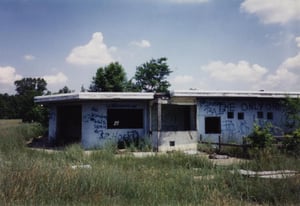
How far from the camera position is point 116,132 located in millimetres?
20984

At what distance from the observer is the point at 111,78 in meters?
40.2

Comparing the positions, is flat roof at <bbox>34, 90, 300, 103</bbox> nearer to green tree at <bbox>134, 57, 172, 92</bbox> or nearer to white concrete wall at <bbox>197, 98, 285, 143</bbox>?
white concrete wall at <bbox>197, 98, 285, 143</bbox>

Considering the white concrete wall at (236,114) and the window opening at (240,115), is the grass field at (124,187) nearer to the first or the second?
the white concrete wall at (236,114)

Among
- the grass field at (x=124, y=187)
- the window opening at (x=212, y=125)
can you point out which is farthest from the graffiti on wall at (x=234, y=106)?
the grass field at (x=124, y=187)

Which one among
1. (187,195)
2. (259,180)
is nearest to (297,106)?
(259,180)

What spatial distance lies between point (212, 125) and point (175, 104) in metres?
2.99

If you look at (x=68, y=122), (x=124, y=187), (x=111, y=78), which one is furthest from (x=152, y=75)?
(x=124, y=187)

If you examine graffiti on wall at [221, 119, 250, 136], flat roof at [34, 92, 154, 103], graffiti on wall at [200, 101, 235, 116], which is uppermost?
flat roof at [34, 92, 154, 103]

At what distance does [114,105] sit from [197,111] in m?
4.93

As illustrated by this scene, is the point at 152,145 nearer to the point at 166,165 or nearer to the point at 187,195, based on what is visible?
the point at 166,165

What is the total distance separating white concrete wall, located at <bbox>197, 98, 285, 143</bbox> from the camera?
21375 millimetres

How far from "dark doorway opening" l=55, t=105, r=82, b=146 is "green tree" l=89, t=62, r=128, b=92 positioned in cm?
1293

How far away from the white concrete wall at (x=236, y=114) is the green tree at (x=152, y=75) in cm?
2684

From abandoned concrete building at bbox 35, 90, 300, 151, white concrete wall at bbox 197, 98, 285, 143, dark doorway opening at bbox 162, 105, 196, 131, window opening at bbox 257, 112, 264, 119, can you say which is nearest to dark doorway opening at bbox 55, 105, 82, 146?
abandoned concrete building at bbox 35, 90, 300, 151
